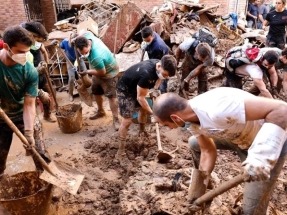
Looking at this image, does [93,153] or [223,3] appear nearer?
[93,153]

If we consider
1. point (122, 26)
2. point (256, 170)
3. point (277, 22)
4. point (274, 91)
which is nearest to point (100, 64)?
point (122, 26)

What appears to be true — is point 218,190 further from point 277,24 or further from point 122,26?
point 122,26

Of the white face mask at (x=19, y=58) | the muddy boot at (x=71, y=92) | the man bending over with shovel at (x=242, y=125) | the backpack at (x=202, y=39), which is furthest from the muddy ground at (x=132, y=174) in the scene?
the white face mask at (x=19, y=58)

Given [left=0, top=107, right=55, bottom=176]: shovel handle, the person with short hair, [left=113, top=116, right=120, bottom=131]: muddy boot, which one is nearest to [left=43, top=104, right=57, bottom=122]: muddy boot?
the person with short hair

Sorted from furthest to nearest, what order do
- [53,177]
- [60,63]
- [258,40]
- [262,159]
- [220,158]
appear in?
1. [258,40]
2. [60,63]
3. [220,158]
4. [53,177]
5. [262,159]

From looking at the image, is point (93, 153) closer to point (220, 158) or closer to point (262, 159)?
point (220, 158)

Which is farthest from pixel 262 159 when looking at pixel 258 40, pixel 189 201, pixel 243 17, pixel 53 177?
pixel 243 17

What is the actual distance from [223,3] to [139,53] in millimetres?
4926

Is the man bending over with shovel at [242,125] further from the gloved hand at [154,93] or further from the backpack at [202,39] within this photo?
the backpack at [202,39]

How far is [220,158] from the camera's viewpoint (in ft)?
15.0

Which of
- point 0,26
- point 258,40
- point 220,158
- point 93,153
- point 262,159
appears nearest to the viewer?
point 262,159

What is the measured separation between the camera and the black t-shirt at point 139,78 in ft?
13.8

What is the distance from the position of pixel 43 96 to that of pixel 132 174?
236cm

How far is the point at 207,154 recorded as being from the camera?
2852 millimetres
